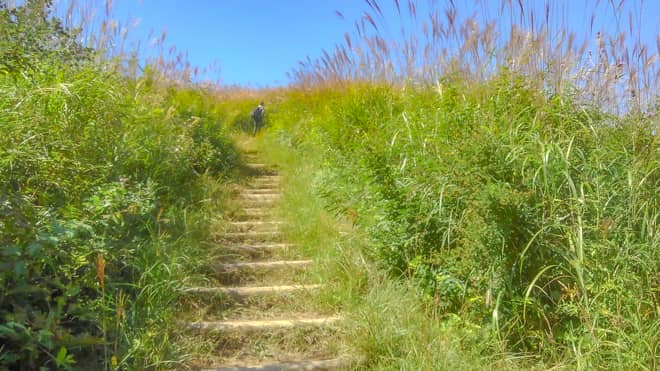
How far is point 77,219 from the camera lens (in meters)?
2.58

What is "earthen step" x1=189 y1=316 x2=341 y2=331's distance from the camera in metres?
2.88

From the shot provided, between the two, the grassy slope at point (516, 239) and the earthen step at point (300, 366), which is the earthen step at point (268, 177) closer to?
the grassy slope at point (516, 239)

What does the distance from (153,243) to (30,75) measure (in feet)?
4.93

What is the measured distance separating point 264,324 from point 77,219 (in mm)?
1206

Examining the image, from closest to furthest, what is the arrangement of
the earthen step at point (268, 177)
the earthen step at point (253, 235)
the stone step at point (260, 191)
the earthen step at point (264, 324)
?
the earthen step at point (264, 324), the earthen step at point (253, 235), the stone step at point (260, 191), the earthen step at point (268, 177)

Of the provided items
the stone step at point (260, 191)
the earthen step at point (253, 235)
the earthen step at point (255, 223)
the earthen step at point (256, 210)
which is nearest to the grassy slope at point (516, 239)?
the earthen step at point (253, 235)

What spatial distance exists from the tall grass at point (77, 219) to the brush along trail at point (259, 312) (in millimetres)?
233

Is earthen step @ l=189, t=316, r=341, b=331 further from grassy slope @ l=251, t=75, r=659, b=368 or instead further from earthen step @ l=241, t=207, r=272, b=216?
earthen step @ l=241, t=207, r=272, b=216

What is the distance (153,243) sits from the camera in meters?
3.09

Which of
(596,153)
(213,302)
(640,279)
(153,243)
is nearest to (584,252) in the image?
(640,279)

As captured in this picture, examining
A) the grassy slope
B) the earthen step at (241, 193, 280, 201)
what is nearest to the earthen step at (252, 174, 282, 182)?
the earthen step at (241, 193, 280, 201)

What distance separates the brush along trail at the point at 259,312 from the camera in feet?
8.86

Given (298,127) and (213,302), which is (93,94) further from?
(298,127)

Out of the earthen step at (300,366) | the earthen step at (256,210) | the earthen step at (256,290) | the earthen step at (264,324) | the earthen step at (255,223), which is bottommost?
the earthen step at (300,366)
